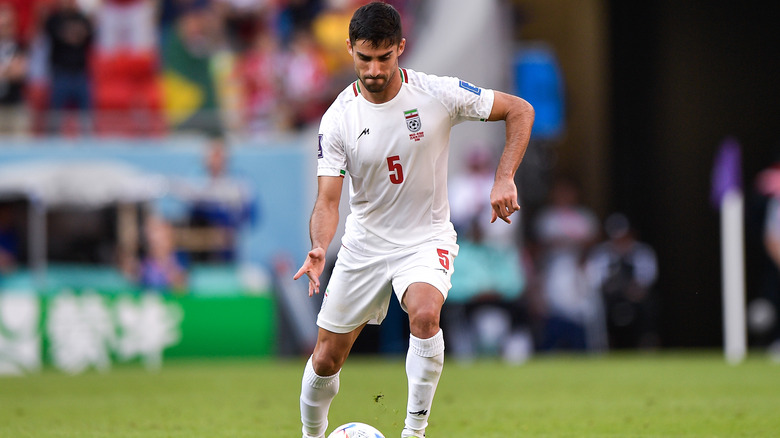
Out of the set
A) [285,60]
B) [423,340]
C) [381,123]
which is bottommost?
[423,340]

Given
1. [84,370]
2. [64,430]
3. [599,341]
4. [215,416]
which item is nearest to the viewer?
[64,430]

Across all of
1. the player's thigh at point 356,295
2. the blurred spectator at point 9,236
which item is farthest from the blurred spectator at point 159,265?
the player's thigh at point 356,295

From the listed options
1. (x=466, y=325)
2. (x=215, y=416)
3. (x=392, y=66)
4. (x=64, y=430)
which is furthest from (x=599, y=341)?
(x=392, y=66)

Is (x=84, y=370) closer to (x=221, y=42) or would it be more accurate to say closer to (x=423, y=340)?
(x=221, y=42)

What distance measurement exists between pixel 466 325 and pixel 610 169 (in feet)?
19.9

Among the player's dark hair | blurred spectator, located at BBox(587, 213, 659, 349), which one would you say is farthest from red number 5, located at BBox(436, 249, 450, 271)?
blurred spectator, located at BBox(587, 213, 659, 349)

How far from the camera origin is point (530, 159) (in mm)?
20625

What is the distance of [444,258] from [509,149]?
2.56 feet

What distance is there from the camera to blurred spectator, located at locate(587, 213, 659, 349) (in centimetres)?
1938

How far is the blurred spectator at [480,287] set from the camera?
18.4 meters

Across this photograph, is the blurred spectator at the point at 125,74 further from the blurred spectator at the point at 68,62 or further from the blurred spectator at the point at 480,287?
the blurred spectator at the point at 480,287

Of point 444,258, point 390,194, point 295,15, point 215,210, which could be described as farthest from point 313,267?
point 295,15

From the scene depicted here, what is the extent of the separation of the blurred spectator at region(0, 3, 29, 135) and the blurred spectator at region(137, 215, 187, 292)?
2913mm

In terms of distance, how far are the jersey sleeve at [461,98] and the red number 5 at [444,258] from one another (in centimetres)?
85
